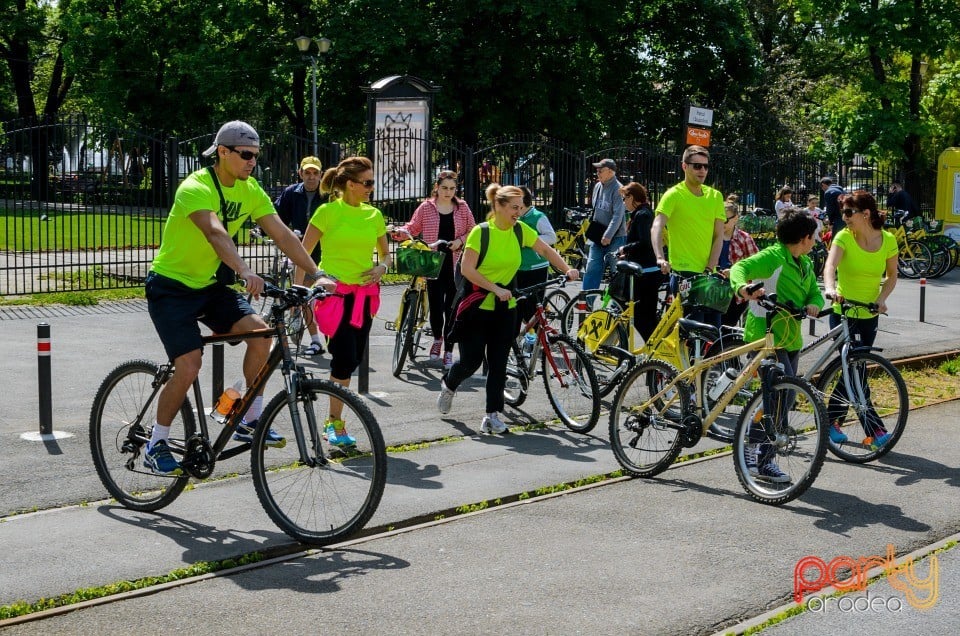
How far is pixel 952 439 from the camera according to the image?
8.43 m

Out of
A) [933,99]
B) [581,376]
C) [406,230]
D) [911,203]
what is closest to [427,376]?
[406,230]

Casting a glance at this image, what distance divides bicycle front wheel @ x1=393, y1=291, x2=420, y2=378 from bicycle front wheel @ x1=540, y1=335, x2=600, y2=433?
2.16m

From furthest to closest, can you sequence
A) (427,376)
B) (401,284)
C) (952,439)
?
1. (401,284)
2. (427,376)
3. (952,439)

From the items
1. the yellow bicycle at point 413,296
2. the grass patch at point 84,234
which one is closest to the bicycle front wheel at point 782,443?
the yellow bicycle at point 413,296

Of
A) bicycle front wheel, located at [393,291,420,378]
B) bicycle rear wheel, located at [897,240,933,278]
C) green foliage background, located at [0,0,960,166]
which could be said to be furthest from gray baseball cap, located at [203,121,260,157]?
green foliage background, located at [0,0,960,166]

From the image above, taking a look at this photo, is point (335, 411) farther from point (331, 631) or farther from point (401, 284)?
point (401, 284)

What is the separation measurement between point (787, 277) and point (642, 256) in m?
3.42

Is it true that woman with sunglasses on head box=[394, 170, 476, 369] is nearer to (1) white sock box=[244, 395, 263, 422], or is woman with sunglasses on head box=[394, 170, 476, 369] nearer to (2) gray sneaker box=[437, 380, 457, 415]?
(2) gray sneaker box=[437, 380, 457, 415]

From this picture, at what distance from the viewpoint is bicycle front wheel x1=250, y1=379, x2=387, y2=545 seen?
18.1 feet

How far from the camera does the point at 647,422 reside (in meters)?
7.09

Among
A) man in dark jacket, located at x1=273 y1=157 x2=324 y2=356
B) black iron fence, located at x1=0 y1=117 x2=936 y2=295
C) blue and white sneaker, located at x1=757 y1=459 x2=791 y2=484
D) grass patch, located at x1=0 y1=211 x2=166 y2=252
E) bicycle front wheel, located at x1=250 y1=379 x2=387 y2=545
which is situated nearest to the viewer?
bicycle front wheel, located at x1=250 y1=379 x2=387 y2=545

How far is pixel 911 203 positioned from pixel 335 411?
65.3 feet

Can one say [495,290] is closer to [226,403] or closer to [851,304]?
[851,304]

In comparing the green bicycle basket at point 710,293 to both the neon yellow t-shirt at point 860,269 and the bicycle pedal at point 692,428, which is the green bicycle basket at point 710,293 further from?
the bicycle pedal at point 692,428
